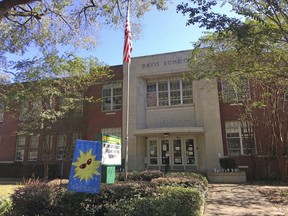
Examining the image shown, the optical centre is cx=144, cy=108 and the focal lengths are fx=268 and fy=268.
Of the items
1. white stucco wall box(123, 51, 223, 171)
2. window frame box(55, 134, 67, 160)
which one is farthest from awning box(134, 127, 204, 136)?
window frame box(55, 134, 67, 160)

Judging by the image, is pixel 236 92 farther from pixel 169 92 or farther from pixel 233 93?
pixel 169 92

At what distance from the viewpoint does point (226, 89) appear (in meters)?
19.1

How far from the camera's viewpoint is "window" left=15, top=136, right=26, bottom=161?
24.9 metres

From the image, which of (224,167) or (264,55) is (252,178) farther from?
(264,55)

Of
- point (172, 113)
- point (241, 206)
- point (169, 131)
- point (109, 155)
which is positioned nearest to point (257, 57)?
point (241, 206)

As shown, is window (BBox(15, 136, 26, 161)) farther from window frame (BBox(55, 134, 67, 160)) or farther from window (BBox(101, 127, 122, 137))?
window (BBox(101, 127, 122, 137))

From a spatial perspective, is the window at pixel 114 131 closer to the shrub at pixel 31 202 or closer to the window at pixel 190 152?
the window at pixel 190 152

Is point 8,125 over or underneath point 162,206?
over

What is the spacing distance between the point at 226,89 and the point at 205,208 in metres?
12.1

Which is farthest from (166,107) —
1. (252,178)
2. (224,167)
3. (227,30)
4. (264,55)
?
(227,30)

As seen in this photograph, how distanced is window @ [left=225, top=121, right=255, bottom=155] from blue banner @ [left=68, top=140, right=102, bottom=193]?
1403 cm

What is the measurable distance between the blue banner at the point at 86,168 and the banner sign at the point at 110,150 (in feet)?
1.40

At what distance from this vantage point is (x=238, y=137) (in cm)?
1914

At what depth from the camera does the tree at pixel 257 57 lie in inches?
300
